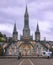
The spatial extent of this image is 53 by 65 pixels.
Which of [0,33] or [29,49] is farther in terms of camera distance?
[0,33]

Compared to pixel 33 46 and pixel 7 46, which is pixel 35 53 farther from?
pixel 7 46

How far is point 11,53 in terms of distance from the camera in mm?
150000

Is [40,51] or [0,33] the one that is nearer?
[40,51]

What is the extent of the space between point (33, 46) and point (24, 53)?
5.55 metres

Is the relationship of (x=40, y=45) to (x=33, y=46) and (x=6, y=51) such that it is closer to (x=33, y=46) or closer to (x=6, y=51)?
(x=33, y=46)

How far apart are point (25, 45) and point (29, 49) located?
2.90m

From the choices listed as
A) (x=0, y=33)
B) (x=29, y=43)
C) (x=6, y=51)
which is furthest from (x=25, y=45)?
(x=0, y=33)

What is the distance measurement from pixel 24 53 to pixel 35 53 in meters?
5.40

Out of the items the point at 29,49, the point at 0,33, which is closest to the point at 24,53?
the point at 29,49

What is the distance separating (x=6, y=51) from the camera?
486 ft

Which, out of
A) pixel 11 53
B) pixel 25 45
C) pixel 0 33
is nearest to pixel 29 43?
pixel 25 45

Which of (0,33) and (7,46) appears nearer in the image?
(7,46)

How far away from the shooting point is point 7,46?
153m

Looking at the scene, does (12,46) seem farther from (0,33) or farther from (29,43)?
(0,33)
